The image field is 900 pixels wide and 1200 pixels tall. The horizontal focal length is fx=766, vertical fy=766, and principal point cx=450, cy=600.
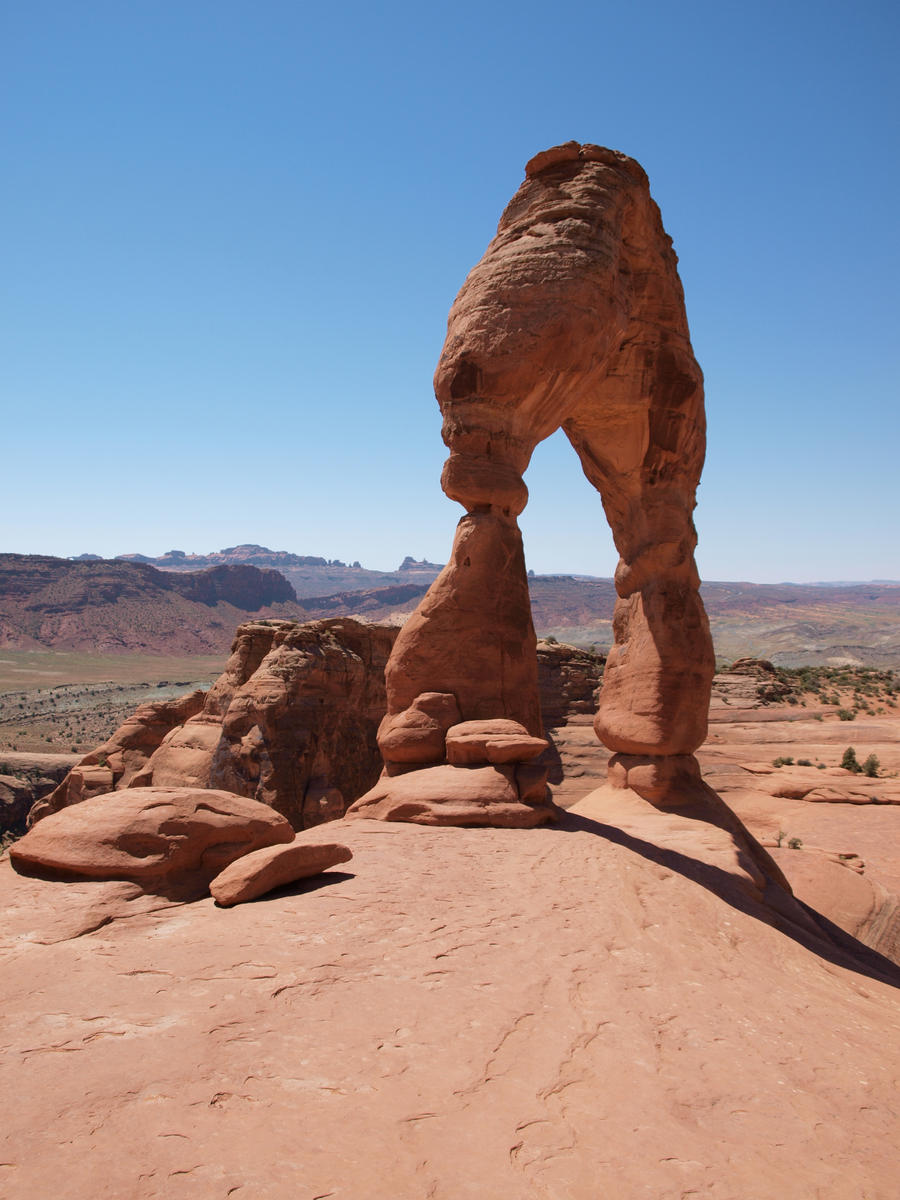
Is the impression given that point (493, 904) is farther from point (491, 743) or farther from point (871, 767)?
point (871, 767)

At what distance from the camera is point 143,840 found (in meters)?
4.50

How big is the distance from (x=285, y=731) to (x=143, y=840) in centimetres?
854

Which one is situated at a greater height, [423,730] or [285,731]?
[423,730]

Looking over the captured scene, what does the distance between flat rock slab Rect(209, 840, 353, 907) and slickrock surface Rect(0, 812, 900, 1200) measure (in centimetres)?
10

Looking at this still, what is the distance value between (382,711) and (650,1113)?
12.9 m

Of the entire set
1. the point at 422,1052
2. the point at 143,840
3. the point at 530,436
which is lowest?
the point at 422,1052

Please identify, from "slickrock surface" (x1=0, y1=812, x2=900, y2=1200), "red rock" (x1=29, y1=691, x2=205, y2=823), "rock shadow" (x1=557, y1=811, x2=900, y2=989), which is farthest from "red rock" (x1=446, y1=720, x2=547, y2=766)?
"red rock" (x1=29, y1=691, x2=205, y2=823)

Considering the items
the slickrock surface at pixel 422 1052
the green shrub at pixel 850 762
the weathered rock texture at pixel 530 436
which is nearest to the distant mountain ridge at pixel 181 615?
the green shrub at pixel 850 762

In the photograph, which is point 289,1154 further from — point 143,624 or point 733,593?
point 733,593

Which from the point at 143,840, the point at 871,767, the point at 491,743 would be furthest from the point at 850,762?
the point at 143,840

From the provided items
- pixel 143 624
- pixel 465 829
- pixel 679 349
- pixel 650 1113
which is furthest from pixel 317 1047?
pixel 143 624

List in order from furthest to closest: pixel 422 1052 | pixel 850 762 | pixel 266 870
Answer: pixel 850 762 < pixel 266 870 < pixel 422 1052

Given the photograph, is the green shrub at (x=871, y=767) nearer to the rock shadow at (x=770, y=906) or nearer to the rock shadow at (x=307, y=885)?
the rock shadow at (x=770, y=906)

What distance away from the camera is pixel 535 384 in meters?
8.02
